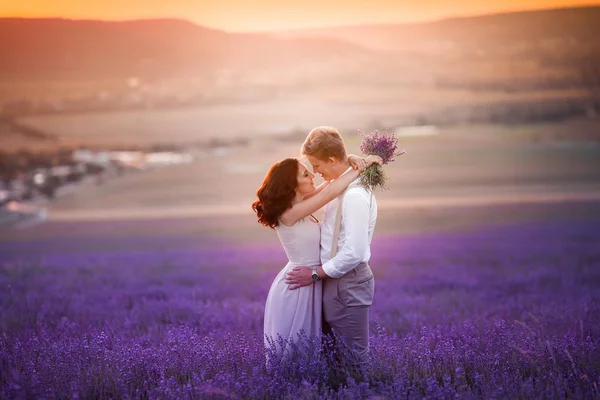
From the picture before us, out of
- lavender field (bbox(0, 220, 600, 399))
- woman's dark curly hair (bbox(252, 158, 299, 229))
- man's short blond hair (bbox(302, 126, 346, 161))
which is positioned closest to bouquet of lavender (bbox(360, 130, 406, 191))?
man's short blond hair (bbox(302, 126, 346, 161))

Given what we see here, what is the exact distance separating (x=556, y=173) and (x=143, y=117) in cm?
1846

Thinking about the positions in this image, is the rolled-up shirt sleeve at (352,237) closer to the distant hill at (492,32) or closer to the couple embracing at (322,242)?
the couple embracing at (322,242)

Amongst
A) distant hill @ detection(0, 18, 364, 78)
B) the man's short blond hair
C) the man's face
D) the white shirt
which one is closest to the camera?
the white shirt

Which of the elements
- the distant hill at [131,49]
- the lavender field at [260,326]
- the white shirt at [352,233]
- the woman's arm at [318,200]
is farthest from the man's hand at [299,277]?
the distant hill at [131,49]

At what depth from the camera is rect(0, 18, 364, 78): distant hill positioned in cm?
2270

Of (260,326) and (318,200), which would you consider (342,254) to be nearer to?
(318,200)

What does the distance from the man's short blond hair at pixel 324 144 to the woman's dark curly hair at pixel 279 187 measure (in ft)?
0.40

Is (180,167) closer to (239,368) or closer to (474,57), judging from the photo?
(474,57)

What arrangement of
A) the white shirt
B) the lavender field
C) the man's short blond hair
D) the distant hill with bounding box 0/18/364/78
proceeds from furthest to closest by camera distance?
1. the distant hill with bounding box 0/18/364/78
2. the man's short blond hair
3. the white shirt
4. the lavender field

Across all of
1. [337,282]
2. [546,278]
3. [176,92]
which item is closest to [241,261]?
[546,278]

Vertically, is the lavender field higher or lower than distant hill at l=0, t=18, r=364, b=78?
lower

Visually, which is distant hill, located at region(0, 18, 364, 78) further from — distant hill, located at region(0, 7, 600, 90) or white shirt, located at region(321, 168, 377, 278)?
white shirt, located at region(321, 168, 377, 278)

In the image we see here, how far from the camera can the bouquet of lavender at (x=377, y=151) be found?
4.47 meters

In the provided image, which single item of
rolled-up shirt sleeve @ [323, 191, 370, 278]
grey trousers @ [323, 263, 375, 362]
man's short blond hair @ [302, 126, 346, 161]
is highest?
man's short blond hair @ [302, 126, 346, 161]
